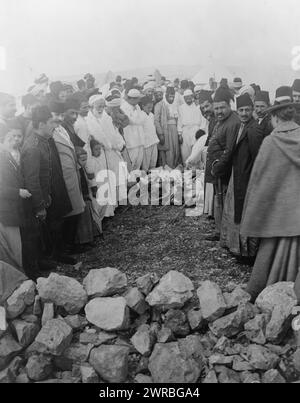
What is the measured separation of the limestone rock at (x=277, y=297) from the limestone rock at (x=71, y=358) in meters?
1.26

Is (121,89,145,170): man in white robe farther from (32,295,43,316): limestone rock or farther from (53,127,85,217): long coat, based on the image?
(32,295,43,316): limestone rock

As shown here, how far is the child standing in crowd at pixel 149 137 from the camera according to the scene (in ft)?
29.8

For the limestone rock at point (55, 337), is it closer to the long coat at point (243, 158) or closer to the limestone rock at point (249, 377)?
the limestone rock at point (249, 377)

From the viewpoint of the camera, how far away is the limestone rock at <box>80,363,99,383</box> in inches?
122

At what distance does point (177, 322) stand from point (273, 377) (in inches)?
30.0

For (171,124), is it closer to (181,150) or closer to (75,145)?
(181,150)

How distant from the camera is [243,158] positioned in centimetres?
473

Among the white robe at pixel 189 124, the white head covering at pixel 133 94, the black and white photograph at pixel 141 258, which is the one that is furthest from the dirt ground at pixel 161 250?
the white robe at pixel 189 124

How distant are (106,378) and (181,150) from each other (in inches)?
292

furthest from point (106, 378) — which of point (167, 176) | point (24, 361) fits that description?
point (167, 176)

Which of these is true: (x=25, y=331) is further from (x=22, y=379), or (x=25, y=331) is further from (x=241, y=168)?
(x=241, y=168)

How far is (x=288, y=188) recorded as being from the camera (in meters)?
3.76

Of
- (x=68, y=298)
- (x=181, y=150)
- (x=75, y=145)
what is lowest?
(x=181, y=150)
